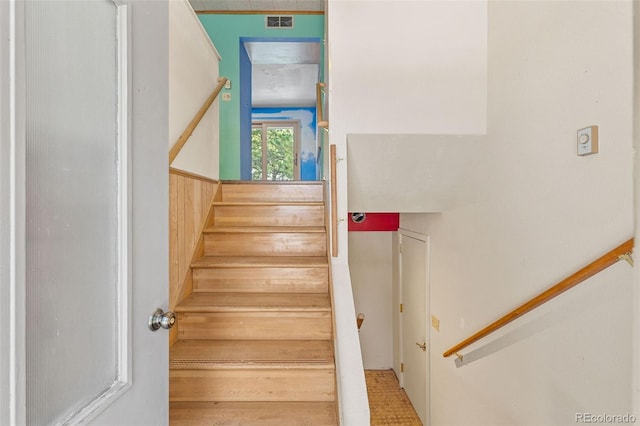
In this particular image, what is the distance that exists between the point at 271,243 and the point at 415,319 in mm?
2021

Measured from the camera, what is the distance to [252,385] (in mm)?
1731

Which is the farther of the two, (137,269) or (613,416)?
(613,416)

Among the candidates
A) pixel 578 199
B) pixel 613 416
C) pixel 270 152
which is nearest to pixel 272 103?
pixel 270 152

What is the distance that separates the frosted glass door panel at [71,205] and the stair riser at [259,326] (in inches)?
49.0

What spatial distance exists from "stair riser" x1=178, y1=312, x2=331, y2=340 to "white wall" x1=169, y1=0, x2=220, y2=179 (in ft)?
3.14

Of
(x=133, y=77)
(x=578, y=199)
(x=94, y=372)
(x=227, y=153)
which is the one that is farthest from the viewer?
(x=227, y=153)

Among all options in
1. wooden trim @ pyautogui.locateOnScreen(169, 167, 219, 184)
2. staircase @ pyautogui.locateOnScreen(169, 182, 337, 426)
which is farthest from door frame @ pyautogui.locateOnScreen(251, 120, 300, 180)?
staircase @ pyautogui.locateOnScreen(169, 182, 337, 426)

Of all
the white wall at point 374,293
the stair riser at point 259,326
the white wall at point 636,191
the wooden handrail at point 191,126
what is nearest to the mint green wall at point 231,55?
the wooden handrail at point 191,126

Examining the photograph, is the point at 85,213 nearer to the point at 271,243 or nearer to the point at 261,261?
the point at 261,261

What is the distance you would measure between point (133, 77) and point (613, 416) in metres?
1.96

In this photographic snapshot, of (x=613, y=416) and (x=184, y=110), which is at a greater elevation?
(x=184, y=110)

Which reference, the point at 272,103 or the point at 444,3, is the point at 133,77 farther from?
the point at 272,103

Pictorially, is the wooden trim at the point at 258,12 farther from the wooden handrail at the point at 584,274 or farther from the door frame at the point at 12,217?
the door frame at the point at 12,217

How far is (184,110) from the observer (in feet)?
7.66
